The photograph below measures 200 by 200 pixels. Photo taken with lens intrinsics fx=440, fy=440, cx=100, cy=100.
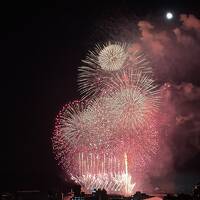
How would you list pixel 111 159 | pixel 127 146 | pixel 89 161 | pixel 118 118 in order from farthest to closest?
pixel 89 161, pixel 111 159, pixel 127 146, pixel 118 118

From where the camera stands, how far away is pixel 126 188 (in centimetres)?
4578

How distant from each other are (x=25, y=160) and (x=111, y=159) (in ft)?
153

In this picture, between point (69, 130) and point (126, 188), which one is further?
point (126, 188)

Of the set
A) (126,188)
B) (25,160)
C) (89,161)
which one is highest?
(25,160)

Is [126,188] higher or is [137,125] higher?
[137,125]

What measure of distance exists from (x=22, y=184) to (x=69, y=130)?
194ft

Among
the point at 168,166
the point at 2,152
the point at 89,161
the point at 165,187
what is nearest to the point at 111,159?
the point at 89,161

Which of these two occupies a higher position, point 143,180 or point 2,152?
point 2,152

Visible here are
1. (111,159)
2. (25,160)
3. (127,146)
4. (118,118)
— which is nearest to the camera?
(118,118)

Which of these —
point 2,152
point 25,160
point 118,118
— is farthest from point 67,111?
point 2,152

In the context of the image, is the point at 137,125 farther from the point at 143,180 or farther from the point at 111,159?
the point at 143,180

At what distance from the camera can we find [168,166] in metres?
71.8

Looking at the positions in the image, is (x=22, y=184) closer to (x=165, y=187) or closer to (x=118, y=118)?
(x=165, y=187)

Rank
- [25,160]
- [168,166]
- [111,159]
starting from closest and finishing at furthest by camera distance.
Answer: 1. [111,159]
2. [168,166]
3. [25,160]
